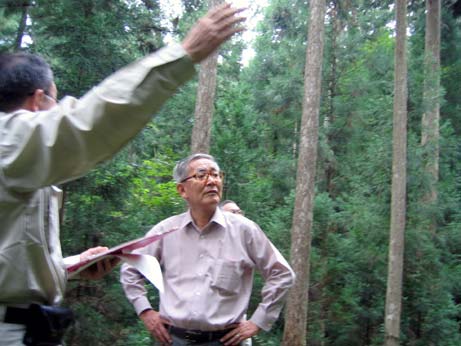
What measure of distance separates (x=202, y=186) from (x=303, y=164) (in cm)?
855

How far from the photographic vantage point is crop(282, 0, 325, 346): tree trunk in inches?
450

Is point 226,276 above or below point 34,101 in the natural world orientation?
below

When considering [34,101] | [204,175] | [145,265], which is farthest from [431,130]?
[34,101]

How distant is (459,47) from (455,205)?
9.30 meters

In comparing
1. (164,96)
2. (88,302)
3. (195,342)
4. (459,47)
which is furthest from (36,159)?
(459,47)

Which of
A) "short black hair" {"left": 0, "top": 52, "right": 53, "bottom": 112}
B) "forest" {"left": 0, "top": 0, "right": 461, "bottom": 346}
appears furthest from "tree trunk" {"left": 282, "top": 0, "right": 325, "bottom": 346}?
→ "short black hair" {"left": 0, "top": 52, "right": 53, "bottom": 112}

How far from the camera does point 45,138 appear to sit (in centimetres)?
152

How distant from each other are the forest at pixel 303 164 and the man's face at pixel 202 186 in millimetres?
4837

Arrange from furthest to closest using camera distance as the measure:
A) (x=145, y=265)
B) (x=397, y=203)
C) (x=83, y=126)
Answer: (x=397, y=203) < (x=145, y=265) < (x=83, y=126)

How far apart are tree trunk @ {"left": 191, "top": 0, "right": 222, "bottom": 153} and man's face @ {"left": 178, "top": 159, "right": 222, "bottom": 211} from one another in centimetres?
574

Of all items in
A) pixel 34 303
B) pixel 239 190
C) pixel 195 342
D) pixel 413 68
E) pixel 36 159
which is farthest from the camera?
pixel 413 68

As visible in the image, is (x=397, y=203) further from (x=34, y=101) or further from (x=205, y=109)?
(x=34, y=101)

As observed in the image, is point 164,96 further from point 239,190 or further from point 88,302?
point 239,190

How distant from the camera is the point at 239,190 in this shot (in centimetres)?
1090
